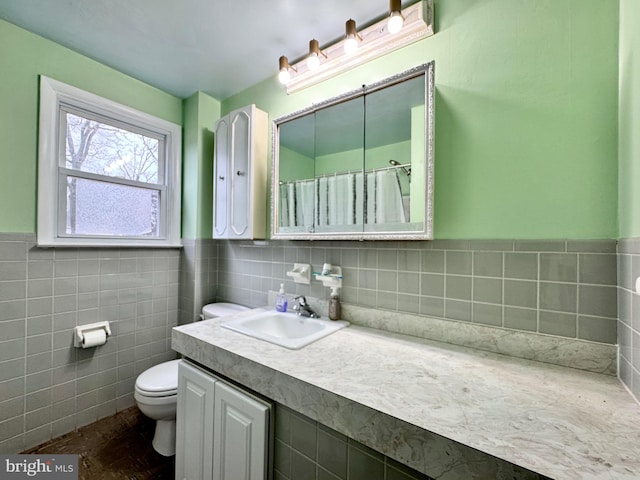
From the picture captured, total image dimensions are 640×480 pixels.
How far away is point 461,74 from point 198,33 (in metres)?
1.36

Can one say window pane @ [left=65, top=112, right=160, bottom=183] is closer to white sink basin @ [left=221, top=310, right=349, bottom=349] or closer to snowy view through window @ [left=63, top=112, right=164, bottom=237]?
snowy view through window @ [left=63, top=112, right=164, bottom=237]

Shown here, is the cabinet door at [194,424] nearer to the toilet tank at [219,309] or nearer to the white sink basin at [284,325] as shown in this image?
the white sink basin at [284,325]

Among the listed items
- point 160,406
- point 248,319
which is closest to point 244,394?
point 248,319

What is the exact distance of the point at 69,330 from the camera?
1566mm

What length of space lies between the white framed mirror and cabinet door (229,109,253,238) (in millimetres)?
176

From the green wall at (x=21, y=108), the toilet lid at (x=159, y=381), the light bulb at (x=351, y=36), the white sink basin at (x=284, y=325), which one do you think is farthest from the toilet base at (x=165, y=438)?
the light bulb at (x=351, y=36)

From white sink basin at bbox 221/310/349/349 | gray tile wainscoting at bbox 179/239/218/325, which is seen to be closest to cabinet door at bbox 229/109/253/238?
gray tile wainscoting at bbox 179/239/218/325

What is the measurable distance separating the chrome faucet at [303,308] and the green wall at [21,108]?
1516 mm

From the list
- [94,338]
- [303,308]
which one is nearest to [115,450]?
[94,338]

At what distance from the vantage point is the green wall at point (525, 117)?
2.87 ft

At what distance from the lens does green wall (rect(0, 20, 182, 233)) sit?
135cm

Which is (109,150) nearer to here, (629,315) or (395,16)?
(395,16)

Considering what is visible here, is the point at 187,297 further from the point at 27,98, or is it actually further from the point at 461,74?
the point at 461,74

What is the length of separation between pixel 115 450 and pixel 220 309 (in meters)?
0.91
